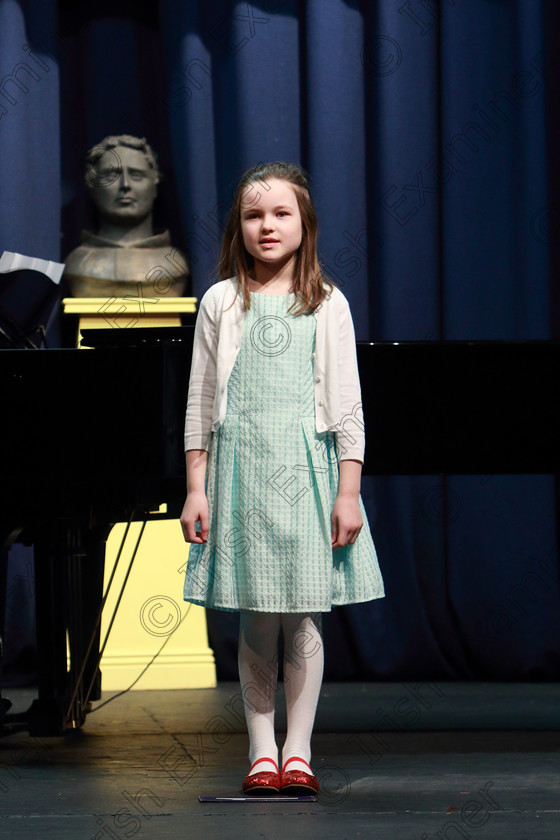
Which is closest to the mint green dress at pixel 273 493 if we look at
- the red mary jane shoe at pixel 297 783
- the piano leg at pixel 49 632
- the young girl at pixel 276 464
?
the young girl at pixel 276 464

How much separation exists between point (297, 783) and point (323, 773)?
271 millimetres

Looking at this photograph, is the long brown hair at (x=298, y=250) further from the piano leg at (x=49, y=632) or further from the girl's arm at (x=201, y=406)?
the piano leg at (x=49, y=632)

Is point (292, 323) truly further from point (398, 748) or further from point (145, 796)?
point (398, 748)

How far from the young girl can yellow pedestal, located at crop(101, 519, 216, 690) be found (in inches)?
60.4

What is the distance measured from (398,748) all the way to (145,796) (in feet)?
2.21

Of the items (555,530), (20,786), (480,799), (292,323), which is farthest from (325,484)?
(555,530)

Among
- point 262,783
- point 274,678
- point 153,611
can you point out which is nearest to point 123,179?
point 153,611

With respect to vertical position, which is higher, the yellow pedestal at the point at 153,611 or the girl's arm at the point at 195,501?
the girl's arm at the point at 195,501

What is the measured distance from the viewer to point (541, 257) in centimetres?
361

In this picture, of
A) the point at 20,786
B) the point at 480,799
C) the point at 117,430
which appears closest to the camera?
the point at 480,799

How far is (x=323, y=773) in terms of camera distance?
2127mm

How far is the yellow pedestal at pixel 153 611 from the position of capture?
11.3 feet

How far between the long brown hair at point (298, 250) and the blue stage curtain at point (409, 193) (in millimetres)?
1572

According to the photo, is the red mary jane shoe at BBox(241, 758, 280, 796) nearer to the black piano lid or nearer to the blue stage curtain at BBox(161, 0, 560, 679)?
the black piano lid
